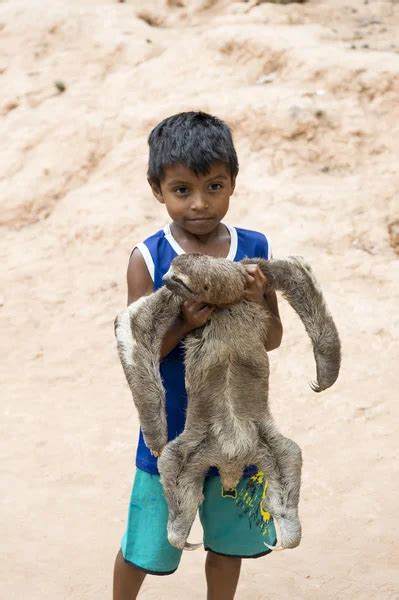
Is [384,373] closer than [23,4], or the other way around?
[384,373]

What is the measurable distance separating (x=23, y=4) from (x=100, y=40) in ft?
4.49

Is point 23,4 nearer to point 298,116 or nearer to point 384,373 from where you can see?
point 298,116

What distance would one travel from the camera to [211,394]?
2.29 metres

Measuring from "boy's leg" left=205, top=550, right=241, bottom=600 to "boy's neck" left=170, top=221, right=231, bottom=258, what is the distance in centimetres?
100

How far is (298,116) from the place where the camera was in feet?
22.5

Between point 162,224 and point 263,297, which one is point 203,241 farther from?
point 162,224

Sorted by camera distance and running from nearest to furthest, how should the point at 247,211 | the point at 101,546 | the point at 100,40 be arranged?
1. the point at 101,546
2. the point at 247,211
3. the point at 100,40

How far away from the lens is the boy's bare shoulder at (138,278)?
243cm

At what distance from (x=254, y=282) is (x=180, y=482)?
1.98 ft

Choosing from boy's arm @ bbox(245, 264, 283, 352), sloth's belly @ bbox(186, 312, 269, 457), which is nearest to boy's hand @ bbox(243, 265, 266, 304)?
boy's arm @ bbox(245, 264, 283, 352)

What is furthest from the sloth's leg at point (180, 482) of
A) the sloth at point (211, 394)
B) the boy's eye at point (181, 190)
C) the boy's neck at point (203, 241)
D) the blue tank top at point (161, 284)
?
the boy's eye at point (181, 190)

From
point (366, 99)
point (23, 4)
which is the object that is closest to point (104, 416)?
point (366, 99)

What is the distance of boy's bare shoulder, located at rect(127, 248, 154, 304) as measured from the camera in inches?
95.7

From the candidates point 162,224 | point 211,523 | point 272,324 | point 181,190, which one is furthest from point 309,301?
point 162,224
